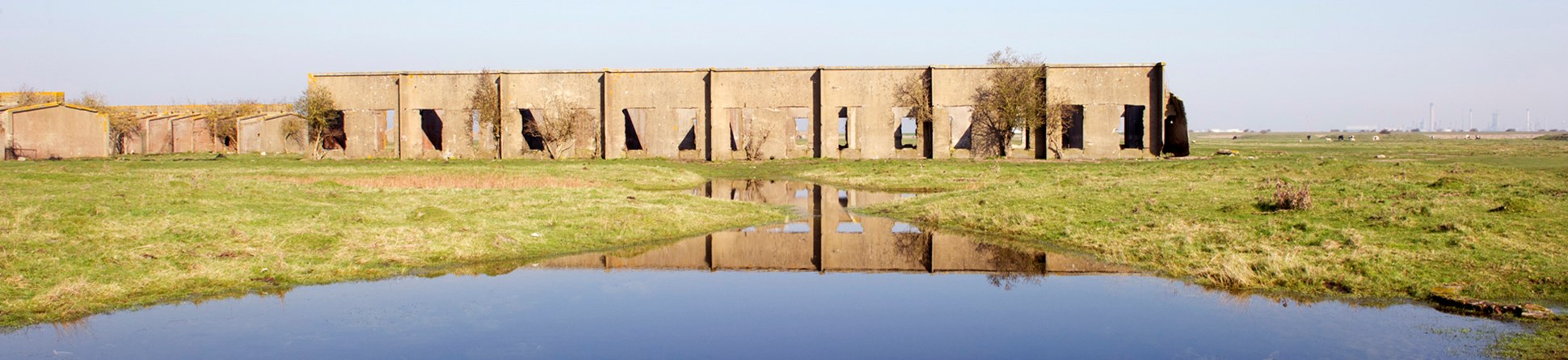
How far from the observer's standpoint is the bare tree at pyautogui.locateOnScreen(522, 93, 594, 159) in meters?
50.6

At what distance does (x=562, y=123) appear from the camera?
166 ft

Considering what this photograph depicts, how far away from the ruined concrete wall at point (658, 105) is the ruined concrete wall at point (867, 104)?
5991 mm

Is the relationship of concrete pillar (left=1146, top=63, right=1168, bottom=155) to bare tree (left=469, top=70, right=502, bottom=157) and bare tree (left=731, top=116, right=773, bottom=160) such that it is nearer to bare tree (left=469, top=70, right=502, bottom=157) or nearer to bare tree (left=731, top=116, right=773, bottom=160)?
bare tree (left=731, top=116, right=773, bottom=160)

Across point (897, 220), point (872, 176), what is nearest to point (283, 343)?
point (897, 220)

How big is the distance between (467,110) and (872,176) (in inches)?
900

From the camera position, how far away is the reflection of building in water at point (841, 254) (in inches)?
654

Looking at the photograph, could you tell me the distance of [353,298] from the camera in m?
13.3

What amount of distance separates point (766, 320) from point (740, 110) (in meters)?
39.9

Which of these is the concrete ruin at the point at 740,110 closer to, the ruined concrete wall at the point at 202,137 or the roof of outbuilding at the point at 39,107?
the roof of outbuilding at the point at 39,107

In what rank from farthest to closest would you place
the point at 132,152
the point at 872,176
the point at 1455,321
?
the point at 132,152 < the point at 872,176 < the point at 1455,321

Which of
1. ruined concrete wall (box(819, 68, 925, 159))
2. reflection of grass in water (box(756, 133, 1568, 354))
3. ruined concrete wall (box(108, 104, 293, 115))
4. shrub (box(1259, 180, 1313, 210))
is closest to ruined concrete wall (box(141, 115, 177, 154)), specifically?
ruined concrete wall (box(108, 104, 293, 115))

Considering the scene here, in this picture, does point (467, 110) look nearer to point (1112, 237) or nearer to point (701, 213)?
point (701, 213)

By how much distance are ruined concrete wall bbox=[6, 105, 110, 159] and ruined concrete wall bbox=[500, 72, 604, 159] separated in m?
17.6

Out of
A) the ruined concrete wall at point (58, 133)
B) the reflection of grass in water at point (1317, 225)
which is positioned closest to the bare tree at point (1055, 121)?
the reflection of grass in water at point (1317, 225)
